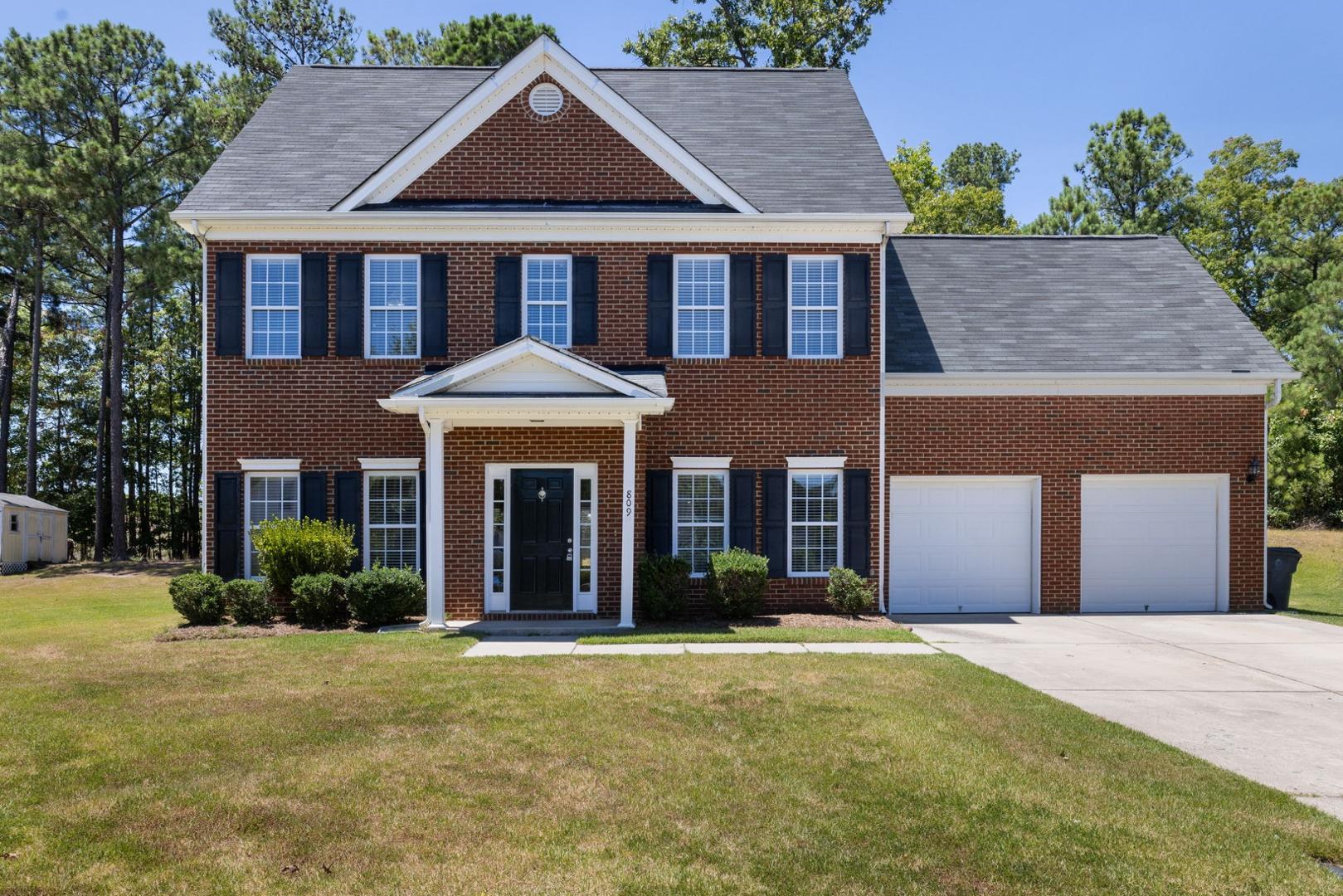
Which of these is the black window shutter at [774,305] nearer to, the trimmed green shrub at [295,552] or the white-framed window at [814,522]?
the white-framed window at [814,522]

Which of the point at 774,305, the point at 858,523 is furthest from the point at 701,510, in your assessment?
the point at 774,305

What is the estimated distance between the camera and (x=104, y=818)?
5609 mm

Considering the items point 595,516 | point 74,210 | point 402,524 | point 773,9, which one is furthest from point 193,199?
point 773,9

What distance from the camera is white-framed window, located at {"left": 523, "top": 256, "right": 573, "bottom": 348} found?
48.6 ft

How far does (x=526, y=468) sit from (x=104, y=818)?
860 cm

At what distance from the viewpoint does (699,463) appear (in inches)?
579

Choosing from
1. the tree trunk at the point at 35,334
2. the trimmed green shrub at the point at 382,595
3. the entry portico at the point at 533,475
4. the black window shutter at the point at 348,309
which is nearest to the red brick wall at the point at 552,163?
the black window shutter at the point at 348,309

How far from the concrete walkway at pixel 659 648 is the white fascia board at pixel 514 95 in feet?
22.1

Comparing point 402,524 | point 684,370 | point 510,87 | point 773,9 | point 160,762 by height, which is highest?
point 773,9

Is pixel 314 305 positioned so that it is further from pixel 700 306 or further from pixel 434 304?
pixel 700 306

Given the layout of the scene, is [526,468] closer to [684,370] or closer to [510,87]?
[684,370]

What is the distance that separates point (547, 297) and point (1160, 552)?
10933 mm

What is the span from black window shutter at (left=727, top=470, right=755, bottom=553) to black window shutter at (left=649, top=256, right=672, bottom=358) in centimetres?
232

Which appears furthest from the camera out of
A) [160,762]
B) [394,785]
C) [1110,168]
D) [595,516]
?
[1110,168]
